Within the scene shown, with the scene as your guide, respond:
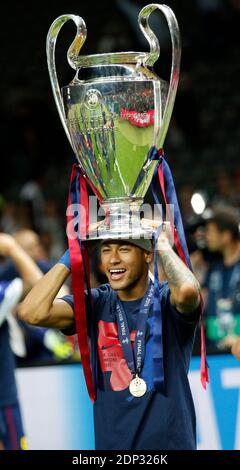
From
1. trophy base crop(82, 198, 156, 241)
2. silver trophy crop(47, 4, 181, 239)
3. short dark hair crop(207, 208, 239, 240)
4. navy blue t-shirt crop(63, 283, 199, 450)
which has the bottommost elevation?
navy blue t-shirt crop(63, 283, 199, 450)

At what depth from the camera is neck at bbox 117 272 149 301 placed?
3.85 metres

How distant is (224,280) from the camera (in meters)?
7.38

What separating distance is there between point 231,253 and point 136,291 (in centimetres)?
362

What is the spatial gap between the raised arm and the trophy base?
0.19 metres

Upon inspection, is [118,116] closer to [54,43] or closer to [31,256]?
[54,43]

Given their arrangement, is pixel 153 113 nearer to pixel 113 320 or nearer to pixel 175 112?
pixel 113 320

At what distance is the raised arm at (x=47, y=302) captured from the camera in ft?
12.6

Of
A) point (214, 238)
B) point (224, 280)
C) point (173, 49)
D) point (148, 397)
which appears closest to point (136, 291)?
point (148, 397)

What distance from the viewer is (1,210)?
11336 mm

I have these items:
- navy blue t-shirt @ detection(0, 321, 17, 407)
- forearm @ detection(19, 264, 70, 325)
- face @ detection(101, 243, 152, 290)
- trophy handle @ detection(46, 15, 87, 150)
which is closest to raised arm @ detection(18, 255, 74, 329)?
forearm @ detection(19, 264, 70, 325)

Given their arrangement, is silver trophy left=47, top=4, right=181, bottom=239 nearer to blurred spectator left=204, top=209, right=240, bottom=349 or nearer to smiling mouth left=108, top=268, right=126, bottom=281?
smiling mouth left=108, top=268, right=126, bottom=281

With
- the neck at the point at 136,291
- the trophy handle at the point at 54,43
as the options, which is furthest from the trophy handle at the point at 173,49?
the neck at the point at 136,291
